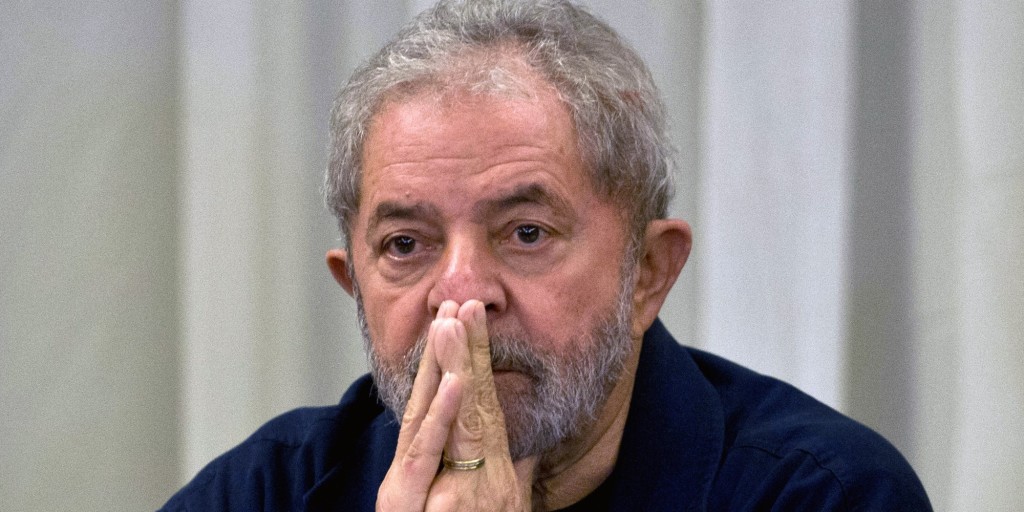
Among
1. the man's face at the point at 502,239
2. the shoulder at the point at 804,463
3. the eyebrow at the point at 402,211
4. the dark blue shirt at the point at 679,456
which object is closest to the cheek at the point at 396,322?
the man's face at the point at 502,239

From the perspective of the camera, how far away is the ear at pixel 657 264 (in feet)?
5.65

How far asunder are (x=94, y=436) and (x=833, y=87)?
1.81 meters

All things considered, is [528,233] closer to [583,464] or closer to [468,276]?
[468,276]

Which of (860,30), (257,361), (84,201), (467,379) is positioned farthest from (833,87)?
(84,201)

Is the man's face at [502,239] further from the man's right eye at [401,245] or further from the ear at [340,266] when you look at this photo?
the ear at [340,266]

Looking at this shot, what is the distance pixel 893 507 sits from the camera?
150 centimetres

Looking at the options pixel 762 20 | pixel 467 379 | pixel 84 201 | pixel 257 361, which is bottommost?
pixel 257 361

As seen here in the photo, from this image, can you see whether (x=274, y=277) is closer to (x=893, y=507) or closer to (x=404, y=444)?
(x=404, y=444)

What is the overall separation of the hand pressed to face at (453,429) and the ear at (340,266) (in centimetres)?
41

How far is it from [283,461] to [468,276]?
62 centimetres

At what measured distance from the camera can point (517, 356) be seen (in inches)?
60.0

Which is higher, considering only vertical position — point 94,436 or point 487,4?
point 487,4

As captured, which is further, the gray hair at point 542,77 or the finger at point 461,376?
the gray hair at point 542,77

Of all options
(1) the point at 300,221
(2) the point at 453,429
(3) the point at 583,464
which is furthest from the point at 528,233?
(1) the point at 300,221
